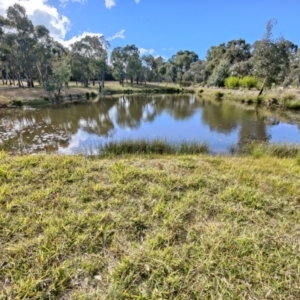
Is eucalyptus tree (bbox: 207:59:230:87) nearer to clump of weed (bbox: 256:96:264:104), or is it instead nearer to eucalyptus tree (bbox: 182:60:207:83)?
eucalyptus tree (bbox: 182:60:207:83)

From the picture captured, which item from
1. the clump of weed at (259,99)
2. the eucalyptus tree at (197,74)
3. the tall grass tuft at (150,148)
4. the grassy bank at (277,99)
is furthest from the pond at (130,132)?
the eucalyptus tree at (197,74)

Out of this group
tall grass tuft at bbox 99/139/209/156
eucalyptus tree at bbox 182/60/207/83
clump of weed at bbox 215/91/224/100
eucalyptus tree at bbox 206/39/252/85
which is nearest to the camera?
tall grass tuft at bbox 99/139/209/156

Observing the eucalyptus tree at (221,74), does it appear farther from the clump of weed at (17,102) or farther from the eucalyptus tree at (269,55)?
the clump of weed at (17,102)

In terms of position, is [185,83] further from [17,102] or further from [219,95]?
[17,102]

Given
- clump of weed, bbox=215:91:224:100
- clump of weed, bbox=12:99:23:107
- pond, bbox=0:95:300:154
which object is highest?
clump of weed, bbox=215:91:224:100

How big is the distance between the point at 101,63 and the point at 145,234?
43.6 m

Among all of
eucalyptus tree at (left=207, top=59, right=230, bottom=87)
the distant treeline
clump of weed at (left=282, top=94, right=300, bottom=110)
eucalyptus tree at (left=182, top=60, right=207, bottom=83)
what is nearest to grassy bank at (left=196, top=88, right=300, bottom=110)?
clump of weed at (left=282, top=94, right=300, bottom=110)

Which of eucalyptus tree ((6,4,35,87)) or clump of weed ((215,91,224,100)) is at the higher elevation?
eucalyptus tree ((6,4,35,87))

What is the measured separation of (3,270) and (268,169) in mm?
4890

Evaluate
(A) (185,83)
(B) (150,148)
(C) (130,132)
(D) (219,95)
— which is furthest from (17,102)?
(A) (185,83)

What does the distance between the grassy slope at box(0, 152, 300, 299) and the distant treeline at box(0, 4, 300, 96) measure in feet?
77.3

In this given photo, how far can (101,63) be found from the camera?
1582 inches

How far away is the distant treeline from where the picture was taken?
74.6 ft

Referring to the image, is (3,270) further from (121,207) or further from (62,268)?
(121,207)
